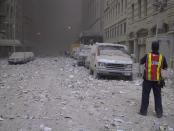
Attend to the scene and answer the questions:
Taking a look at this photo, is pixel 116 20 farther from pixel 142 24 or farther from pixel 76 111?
pixel 76 111

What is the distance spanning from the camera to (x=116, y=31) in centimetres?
5019

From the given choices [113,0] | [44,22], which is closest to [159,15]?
[113,0]

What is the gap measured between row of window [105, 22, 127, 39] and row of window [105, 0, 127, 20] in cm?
182

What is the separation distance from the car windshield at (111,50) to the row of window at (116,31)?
2480 centimetres

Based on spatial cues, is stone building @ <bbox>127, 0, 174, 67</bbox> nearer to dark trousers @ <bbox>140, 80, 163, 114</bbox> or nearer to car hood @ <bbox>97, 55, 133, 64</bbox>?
car hood @ <bbox>97, 55, 133, 64</bbox>

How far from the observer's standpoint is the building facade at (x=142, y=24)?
21903mm

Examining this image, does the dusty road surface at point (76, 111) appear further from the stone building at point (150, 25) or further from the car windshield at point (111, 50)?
the stone building at point (150, 25)

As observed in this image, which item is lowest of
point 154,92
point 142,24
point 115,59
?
point 154,92

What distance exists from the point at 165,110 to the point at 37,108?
350 cm

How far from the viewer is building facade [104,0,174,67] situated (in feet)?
71.9

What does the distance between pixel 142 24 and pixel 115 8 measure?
19.5 metres

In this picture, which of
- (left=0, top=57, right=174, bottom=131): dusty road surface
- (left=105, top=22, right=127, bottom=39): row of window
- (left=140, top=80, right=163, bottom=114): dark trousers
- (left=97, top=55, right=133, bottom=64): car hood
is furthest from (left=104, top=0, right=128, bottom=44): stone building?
(left=140, top=80, right=163, bottom=114): dark trousers

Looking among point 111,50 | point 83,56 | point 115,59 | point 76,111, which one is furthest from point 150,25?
point 76,111

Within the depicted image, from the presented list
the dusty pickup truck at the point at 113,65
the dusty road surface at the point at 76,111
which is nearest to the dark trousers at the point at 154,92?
the dusty road surface at the point at 76,111
